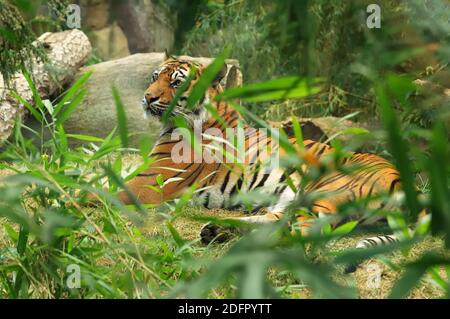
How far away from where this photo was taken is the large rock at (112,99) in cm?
730

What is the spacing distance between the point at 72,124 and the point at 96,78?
0.58 m

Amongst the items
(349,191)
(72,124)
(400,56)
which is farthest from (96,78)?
(400,56)

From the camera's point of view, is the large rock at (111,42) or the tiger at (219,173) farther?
the large rock at (111,42)

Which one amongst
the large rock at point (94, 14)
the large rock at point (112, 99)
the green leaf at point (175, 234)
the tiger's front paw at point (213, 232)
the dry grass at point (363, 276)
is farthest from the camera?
the large rock at point (94, 14)

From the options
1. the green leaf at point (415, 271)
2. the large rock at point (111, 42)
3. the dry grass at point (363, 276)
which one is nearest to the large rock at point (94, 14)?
the large rock at point (111, 42)

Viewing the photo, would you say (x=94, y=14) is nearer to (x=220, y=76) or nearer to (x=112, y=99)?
(x=112, y=99)

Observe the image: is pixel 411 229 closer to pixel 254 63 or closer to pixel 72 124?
pixel 72 124

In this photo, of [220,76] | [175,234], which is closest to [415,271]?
[175,234]

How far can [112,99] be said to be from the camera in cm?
746

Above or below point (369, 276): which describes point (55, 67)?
above

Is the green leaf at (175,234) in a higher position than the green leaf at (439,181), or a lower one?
lower

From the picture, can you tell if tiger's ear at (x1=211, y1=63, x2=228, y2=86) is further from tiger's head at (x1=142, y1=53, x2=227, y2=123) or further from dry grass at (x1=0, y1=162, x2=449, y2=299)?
dry grass at (x1=0, y1=162, x2=449, y2=299)

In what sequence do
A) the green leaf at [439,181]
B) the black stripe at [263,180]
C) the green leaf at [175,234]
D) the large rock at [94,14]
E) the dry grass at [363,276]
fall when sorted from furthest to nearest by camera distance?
1. the large rock at [94,14]
2. the black stripe at [263,180]
3. the dry grass at [363,276]
4. the green leaf at [175,234]
5. the green leaf at [439,181]

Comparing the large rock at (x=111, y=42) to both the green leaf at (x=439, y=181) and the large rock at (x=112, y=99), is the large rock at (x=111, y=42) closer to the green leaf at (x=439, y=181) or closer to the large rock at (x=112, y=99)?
the large rock at (x=112, y=99)
